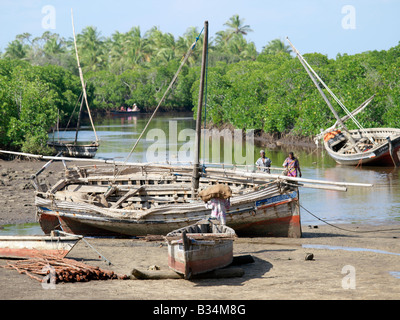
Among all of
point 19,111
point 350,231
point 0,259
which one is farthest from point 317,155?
point 0,259

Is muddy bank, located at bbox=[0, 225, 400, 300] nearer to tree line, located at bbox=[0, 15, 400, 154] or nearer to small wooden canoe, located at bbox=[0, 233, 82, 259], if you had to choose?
small wooden canoe, located at bbox=[0, 233, 82, 259]

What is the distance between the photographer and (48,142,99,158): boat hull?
3722 cm

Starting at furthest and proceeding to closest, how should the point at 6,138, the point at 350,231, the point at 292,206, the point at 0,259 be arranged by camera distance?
1. the point at 6,138
2. the point at 350,231
3. the point at 292,206
4. the point at 0,259

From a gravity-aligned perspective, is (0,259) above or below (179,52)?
below

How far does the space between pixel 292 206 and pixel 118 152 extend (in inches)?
1104

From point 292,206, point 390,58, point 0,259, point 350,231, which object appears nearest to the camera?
point 0,259

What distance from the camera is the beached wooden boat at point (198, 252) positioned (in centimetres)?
1243

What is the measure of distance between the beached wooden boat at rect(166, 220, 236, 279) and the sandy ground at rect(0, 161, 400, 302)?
32cm

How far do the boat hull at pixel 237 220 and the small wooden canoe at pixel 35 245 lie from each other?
327 cm

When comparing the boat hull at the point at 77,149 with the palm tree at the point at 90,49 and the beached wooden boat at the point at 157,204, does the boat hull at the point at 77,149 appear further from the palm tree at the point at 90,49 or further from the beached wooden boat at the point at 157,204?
the palm tree at the point at 90,49

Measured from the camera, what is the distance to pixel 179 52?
4515 inches

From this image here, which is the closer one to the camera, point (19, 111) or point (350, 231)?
point (350, 231)

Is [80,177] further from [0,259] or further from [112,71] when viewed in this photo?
[112,71]
